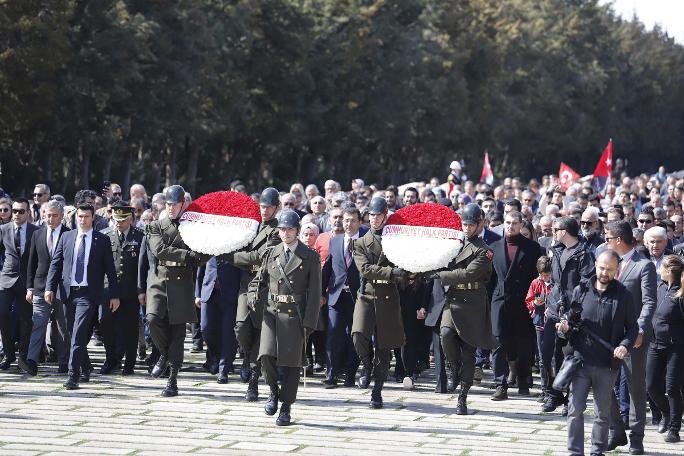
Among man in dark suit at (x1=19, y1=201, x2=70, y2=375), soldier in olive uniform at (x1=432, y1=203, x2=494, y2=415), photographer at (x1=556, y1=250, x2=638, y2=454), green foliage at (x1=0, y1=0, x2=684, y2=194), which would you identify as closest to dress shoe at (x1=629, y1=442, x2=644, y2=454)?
photographer at (x1=556, y1=250, x2=638, y2=454)

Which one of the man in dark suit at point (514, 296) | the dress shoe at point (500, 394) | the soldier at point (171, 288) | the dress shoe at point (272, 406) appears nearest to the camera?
the dress shoe at point (272, 406)

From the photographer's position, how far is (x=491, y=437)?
1271cm

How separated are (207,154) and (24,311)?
155ft

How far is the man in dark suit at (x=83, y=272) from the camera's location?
15.2 meters

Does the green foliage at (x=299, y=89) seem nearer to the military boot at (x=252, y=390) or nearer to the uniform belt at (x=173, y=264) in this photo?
the uniform belt at (x=173, y=264)

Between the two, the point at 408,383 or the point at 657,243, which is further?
the point at 408,383

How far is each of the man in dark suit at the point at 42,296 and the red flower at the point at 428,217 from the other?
407 centimetres

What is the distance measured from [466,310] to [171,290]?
9.95 feet

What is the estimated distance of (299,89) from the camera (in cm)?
5859

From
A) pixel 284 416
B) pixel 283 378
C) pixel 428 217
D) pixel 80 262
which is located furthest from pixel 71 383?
pixel 428 217

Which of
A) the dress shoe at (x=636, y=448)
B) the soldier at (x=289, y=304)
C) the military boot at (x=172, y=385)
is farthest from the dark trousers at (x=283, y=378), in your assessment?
the dress shoe at (x=636, y=448)

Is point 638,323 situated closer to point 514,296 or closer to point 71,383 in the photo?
point 514,296

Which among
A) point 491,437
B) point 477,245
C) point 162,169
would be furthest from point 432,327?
point 162,169

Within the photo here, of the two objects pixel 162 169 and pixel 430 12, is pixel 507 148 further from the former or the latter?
pixel 162 169
